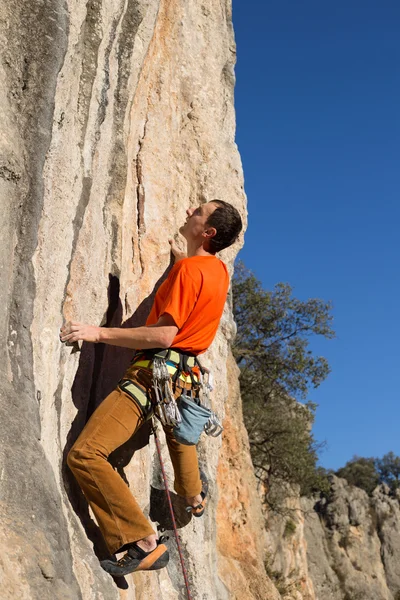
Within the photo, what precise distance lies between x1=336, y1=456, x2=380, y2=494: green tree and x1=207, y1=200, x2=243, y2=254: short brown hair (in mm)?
45621

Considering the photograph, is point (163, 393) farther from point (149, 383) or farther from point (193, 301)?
point (193, 301)

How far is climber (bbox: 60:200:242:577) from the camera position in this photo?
500 cm

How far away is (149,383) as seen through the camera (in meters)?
5.44

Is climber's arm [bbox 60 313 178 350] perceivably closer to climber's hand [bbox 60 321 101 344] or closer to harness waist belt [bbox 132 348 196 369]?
climber's hand [bbox 60 321 101 344]

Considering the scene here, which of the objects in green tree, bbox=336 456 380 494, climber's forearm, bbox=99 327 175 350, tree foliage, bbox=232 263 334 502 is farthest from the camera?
green tree, bbox=336 456 380 494

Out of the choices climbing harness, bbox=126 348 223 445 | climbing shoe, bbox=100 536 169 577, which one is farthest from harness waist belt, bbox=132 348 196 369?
climbing shoe, bbox=100 536 169 577

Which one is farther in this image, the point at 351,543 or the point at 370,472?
the point at 370,472

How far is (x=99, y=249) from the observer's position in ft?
20.5

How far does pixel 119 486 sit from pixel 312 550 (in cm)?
2783

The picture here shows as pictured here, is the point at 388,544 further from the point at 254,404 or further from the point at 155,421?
the point at 155,421

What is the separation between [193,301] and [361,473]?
4885 cm

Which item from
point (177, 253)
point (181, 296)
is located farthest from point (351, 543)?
point (181, 296)

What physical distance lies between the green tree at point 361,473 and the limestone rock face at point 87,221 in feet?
142

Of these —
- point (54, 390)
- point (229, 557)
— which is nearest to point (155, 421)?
point (54, 390)
